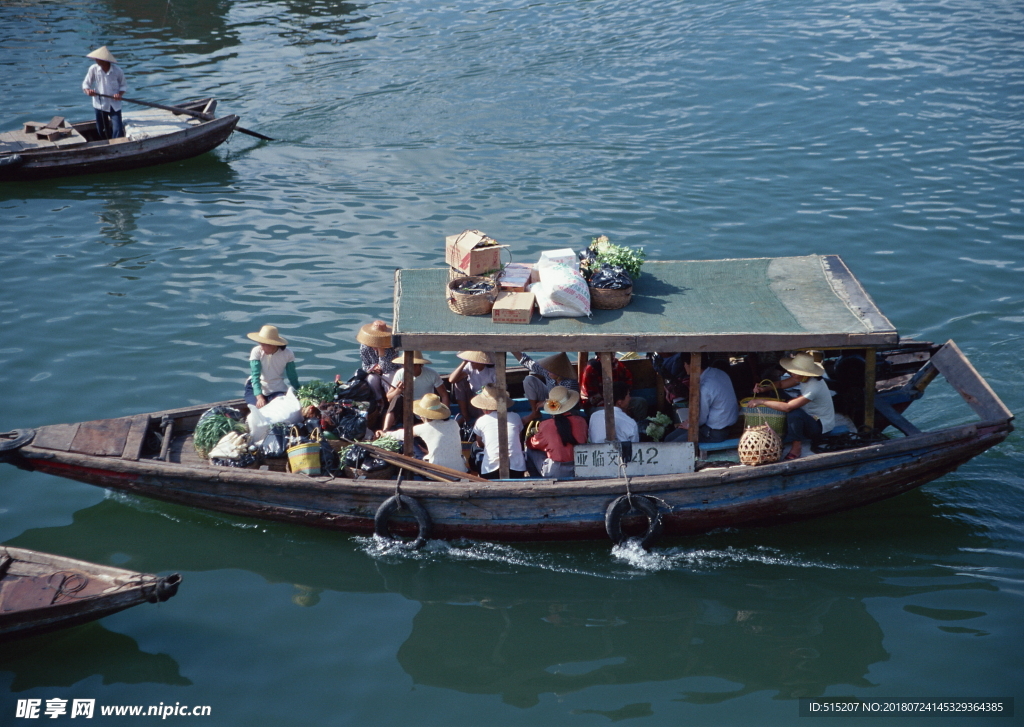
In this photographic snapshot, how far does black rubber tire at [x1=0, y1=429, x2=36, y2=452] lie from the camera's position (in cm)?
812

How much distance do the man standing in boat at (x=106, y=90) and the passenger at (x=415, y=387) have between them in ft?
36.8

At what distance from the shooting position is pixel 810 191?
15.2 metres

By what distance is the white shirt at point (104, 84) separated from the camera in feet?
53.8

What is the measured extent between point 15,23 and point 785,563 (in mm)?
27956

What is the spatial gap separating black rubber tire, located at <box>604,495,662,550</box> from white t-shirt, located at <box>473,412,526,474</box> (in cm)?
103

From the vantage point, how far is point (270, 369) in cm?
940

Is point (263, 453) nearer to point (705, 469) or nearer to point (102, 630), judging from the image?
point (102, 630)

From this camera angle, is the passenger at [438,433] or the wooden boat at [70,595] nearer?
the wooden boat at [70,595]

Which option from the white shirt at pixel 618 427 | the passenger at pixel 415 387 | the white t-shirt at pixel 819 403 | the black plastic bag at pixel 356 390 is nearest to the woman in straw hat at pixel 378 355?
the black plastic bag at pixel 356 390

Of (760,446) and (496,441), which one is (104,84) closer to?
(496,441)

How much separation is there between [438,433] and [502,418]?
71 cm

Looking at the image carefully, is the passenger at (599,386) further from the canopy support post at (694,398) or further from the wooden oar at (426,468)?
the wooden oar at (426,468)

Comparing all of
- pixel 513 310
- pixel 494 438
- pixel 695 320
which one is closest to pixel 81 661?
pixel 494 438

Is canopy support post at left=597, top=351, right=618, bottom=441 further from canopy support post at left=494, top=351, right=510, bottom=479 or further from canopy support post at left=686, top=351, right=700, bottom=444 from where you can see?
canopy support post at left=494, top=351, right=510, bottom=479
